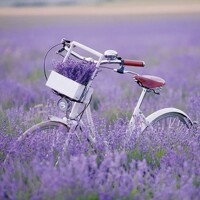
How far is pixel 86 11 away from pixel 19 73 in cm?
3869

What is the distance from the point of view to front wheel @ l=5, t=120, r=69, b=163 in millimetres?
3502

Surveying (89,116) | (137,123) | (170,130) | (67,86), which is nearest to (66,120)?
(89,116)

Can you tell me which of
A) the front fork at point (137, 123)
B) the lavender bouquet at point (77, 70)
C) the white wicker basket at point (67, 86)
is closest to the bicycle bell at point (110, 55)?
the lavender bouquet at point (77, 70)

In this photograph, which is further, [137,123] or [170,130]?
[170,130]

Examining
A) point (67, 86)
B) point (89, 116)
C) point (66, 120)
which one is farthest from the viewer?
point (89, 116)

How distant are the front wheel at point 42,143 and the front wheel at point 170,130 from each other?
2.10 feet

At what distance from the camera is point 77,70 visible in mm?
3594

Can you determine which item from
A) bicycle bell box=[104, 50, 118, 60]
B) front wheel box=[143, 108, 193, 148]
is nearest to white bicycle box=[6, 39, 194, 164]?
bicycle bell box=[104, 50, 118, 60]

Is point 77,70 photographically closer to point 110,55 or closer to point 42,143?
point 110,55

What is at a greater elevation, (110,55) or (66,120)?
(110,55)

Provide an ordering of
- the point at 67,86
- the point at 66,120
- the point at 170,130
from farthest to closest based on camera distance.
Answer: the point at 170,130 → the point at 66,120 → the point at 67,86

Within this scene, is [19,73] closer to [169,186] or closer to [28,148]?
[28,148]

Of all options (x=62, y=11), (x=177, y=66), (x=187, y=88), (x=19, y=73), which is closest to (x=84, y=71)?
(x=187, y=88)

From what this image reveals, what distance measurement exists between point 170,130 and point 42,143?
1019 millimetres
